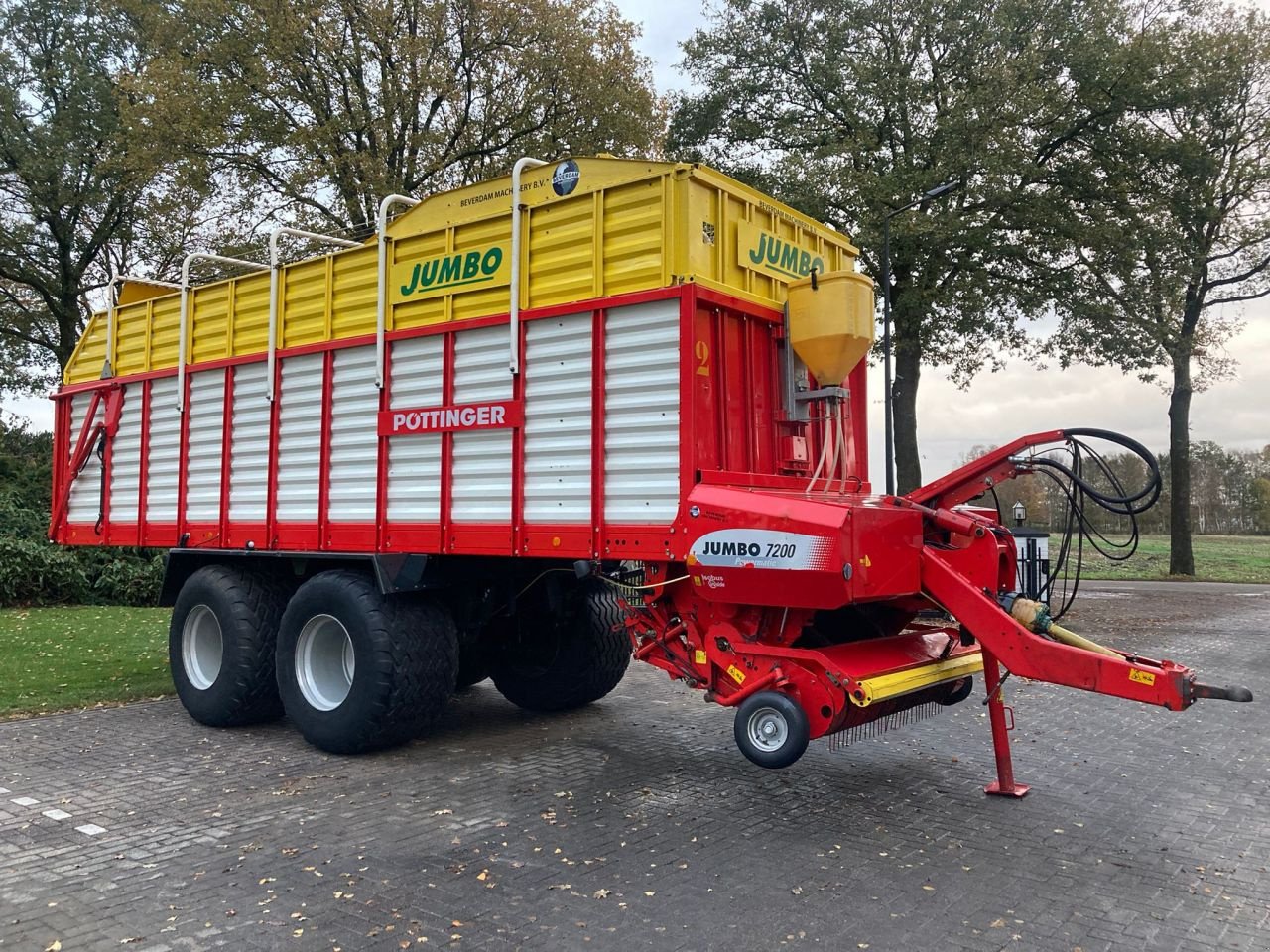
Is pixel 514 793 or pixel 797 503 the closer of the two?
pixel 797 503

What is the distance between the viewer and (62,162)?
23688mm

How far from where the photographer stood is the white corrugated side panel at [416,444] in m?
6.69

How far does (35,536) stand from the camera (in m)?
19.6

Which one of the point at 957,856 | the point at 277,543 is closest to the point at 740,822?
the point at 957,856

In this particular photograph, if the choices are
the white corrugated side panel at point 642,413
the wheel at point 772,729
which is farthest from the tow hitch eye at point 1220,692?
the white corrugated side panel at point 642,413

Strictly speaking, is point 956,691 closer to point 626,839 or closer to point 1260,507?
point 626,839

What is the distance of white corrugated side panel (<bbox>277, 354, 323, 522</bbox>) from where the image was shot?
24.2 feet

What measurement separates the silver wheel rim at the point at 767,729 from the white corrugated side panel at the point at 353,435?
10.6 feet

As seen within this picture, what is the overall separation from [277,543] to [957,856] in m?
5.27

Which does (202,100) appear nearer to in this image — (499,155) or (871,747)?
(499,155)

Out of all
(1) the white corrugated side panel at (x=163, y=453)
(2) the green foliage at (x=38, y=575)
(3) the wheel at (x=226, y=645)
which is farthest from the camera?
(2) the green foliage at (x=38, y=575)

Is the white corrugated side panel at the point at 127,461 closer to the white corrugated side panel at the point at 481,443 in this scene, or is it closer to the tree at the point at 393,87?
the white corrugated side panel at the point at 481,443

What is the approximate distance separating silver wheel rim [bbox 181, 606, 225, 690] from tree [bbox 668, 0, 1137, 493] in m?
14.7

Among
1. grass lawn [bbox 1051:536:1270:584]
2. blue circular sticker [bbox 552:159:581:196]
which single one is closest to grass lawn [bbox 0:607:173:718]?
blue circular sticker [bbox 552:159:581:196]
